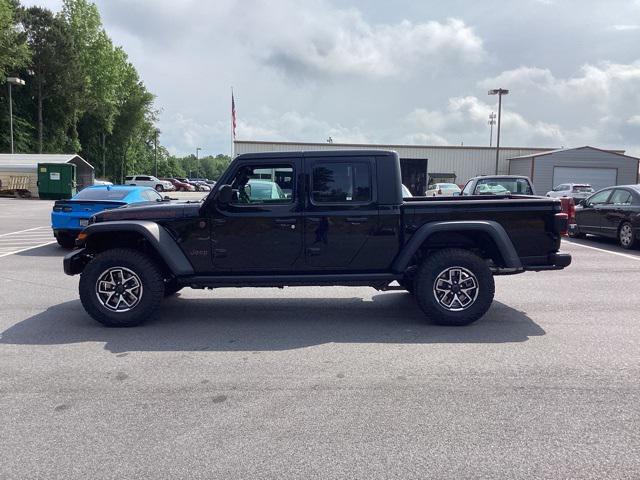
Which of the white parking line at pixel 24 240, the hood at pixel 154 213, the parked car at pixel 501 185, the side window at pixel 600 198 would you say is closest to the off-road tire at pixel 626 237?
the side window at pixel 600 198

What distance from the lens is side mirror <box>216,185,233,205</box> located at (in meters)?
5.88

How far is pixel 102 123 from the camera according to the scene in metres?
63.4

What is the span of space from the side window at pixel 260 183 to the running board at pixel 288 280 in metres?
0.85

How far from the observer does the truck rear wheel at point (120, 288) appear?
5992mm

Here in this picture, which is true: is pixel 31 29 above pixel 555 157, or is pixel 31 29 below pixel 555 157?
above

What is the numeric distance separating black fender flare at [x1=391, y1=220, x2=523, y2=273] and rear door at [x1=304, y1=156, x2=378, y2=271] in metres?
0.44

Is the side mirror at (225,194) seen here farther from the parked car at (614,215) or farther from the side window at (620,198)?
the side window at (620,198)

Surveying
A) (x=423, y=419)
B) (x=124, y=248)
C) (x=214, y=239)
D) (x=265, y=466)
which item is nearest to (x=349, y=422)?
(x=423, y=419)

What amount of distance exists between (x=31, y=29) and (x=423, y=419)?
206ft

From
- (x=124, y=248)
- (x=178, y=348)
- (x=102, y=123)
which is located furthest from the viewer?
(x=102, y=123)

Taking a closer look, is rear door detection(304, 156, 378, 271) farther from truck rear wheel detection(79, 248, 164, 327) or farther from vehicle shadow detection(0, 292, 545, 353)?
truck rear wheel detection(79, 248, 164, 327)

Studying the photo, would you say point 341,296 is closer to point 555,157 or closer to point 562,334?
point 562,334

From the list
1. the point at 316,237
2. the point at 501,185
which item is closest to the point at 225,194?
the point at 316,237

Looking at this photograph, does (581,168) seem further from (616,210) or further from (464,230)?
(464,230)
